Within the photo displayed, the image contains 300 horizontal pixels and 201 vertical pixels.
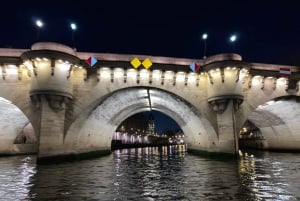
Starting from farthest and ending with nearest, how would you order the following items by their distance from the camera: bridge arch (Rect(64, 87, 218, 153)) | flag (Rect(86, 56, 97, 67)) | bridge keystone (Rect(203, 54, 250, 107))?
bridge arch (Rect(64, 87, 218, 153))
bridge keystone (Rect(203, 54, 250, 107))
flag (Rect(86, 56, 97, 67))

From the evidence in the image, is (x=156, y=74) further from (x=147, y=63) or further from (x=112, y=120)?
(x=112, y=120)

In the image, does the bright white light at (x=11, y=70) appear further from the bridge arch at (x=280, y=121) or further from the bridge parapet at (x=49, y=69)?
the bridge arch at (x=280, y=121)

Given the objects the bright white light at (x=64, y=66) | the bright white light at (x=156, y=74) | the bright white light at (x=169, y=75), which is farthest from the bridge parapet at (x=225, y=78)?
the bright white light at (x=64, y=66)

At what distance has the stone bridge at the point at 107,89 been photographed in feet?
76.9

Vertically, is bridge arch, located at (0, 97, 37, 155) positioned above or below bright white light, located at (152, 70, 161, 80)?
below

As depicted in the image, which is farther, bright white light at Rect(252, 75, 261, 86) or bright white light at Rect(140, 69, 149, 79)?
bright white light at Rect(252, 75, 261, 86)

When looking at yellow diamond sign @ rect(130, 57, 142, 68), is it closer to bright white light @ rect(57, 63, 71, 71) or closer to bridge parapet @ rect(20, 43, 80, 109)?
bridge parapet @ rect(20, 43, 80, 109)

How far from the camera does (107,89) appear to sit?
2639cm

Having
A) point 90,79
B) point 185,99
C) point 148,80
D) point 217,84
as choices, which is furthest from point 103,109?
point 217,84

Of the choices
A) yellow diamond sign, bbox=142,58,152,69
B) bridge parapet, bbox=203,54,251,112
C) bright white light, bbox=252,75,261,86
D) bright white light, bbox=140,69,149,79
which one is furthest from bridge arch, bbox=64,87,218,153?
bright white light, bbox=252,75,261,86

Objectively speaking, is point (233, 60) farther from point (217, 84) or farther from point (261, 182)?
point (261, 182)

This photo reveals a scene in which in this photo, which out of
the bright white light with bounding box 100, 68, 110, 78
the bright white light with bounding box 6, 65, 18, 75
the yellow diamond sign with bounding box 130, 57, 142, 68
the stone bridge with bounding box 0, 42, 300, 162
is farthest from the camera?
the bright white light with bounding box 100, 68, 110, 78

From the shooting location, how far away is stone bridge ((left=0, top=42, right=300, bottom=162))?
23.4 meters

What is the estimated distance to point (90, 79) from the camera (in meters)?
26.6
